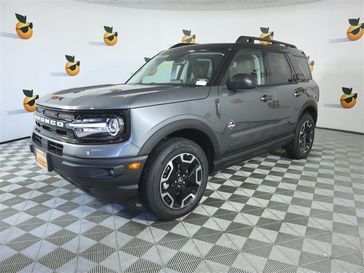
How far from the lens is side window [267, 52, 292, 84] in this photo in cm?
351

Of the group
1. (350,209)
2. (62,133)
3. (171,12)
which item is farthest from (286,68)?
(171,12)

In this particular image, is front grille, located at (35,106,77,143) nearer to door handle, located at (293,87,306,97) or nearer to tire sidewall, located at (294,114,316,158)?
door handle, located at (293,87,306,97)

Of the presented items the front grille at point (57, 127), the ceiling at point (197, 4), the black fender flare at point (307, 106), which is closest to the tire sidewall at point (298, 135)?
the black fender flare at point (307, 106)

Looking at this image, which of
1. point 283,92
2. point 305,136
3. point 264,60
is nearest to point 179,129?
point 264,60

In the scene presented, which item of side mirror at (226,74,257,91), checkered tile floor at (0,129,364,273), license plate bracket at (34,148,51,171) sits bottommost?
checkered tile floor at (0,129,364,273)

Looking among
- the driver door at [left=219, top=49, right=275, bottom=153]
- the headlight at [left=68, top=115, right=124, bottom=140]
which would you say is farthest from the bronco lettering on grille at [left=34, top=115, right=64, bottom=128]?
the driver door at [left=219, top=49, right=275, bottom=153]

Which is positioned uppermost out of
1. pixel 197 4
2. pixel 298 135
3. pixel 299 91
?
pixel 197 4

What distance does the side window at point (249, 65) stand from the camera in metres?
2.96

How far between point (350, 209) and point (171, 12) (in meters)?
6.16

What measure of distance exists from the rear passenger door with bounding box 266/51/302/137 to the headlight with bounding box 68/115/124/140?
2024 millimetres

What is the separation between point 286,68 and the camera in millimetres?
3811

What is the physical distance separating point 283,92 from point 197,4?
3.97 m

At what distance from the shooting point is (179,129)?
2.42 meters

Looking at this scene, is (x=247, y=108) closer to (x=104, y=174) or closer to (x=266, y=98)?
(x=266, y=98)
